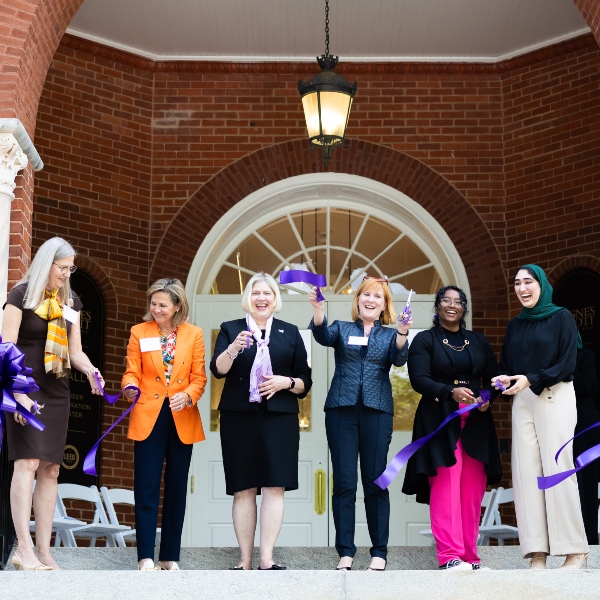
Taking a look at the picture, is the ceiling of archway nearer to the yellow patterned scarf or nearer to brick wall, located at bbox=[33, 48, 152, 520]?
brick wall, located at bbox=[33, 48, 152, 520]

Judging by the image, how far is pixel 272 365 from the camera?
6715mm

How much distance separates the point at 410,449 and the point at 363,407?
41cm

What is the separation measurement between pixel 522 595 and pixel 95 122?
7.18m

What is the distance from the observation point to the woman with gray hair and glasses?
6008 mm

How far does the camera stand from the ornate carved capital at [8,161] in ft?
23.7

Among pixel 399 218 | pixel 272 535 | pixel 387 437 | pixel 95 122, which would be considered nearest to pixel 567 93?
pixel 399 218

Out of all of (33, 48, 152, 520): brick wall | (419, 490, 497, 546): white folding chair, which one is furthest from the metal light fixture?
(419, 490, 497, 546): white folding chair

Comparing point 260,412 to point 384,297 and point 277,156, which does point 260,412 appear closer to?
point 384,297

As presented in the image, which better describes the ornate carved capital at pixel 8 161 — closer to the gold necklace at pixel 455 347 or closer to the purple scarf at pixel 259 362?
the purple scarf at pixel 259 362

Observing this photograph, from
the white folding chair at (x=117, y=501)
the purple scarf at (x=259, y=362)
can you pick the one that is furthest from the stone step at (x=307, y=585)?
the white folding chair at (x=117, y=501)

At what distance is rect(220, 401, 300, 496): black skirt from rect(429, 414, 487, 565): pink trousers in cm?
85

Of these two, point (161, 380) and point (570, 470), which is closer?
point (570, 470)

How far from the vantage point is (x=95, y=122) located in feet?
35.3

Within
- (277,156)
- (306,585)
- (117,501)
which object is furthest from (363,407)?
(277,156)
